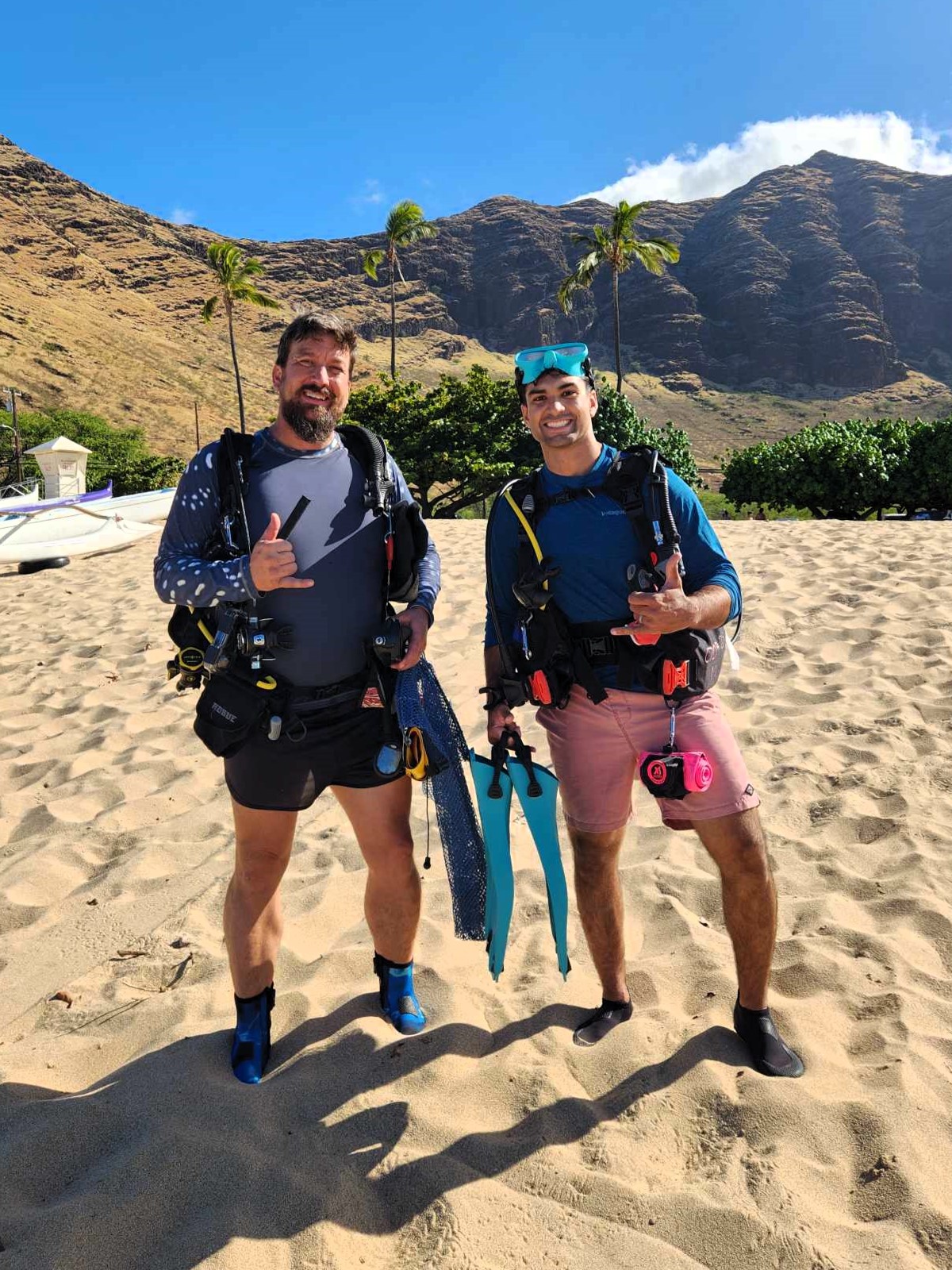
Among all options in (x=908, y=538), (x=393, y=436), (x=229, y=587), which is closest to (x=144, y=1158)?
(x=229, y=587)

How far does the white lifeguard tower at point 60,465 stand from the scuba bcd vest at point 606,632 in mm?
23115

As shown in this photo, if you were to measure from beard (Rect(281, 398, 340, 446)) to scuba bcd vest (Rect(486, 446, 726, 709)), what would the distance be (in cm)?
58

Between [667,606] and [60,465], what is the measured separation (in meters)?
24.5

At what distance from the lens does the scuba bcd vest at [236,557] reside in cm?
220

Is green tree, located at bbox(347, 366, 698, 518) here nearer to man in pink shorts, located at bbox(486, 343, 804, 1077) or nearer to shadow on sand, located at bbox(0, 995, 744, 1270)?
man in pink shorts, located at bbox(486, 343, 804, 1077)

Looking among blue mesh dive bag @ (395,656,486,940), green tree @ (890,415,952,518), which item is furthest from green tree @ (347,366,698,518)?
blue mesh dive bag @ (395,656,486,940)

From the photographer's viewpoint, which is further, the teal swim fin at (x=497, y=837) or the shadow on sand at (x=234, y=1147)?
the teal swim fin at (x=497, y=837)

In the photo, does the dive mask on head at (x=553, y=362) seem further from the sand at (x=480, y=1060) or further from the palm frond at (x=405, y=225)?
the palm frond at (x=405, y=225)

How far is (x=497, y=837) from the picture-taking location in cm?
244

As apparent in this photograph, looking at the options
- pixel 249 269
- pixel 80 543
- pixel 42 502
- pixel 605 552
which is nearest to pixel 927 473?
pixel 80 543

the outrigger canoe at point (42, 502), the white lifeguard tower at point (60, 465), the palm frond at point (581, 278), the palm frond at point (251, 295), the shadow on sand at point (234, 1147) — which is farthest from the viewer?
the palm frond at point (251, 295)

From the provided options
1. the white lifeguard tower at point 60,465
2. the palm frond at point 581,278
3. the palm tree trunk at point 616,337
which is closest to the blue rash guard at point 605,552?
the white lifeguard tower at point 60,465

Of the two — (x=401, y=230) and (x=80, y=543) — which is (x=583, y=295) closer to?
(x=401, y=230)

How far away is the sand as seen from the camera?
5.87ft
